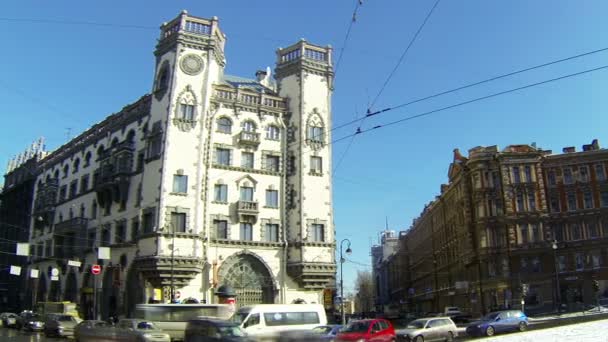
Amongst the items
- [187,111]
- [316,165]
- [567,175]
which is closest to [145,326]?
[187,111]

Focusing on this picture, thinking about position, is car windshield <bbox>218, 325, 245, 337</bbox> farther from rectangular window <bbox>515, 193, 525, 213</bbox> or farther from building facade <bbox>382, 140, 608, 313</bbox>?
A: rectangular window <bbox>515, 193, 525, 213</bbox>

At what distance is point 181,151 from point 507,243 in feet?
136

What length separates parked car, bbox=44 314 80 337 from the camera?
124ft

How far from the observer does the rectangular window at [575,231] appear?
65.7 metres

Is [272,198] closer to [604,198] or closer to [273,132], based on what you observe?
[273,132]

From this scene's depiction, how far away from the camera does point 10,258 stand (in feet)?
250

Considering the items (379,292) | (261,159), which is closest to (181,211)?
(261,159)

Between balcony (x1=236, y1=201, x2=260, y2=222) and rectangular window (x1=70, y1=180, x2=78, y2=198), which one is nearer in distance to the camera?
balcony (x1=236, y1=201, x2=260, y2=222)

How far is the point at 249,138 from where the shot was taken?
48156 mm

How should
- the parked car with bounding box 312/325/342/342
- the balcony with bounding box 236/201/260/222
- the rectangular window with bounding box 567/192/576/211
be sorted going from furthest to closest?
the rectangular window with bounding box 567/192/576/211 < the balcony with bounding box 236/201/260/222 < the parked car with bounding box 312/325/342/342

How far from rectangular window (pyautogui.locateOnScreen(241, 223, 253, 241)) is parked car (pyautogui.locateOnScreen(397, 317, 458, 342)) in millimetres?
18087

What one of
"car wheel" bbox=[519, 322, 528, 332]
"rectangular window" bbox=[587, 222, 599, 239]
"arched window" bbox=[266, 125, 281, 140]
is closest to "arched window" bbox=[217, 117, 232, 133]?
"arched window" bbox=[266, 125, 281, 140]

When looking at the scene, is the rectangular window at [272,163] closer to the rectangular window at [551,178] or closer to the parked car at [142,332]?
the parked car at [142,332]

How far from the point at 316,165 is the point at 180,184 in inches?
491
